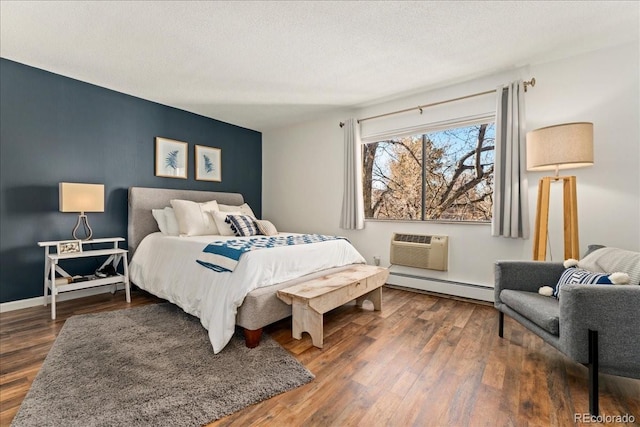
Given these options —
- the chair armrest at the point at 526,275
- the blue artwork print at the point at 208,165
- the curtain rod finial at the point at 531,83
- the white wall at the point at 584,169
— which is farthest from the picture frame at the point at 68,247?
the curtain rod finial at the point at 531,83

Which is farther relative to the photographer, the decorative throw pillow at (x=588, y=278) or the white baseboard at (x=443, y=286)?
the white baseboard at (x=443, y=286)

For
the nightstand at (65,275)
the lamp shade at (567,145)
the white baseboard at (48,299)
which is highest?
the lamp shade at (567,145)

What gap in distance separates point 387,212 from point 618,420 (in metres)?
2.88

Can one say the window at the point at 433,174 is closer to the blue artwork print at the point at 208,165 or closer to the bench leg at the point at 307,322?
the bench leg at the point at 307,322

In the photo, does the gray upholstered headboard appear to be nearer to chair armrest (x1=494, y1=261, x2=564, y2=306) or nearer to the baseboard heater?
the baseboard heater

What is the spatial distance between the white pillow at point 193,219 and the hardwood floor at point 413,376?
1352mm

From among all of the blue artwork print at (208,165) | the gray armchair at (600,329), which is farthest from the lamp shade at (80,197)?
the gray armchair at (600,329)

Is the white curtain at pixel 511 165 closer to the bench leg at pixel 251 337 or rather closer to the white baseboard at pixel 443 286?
the white baseboard at pixel 443 286

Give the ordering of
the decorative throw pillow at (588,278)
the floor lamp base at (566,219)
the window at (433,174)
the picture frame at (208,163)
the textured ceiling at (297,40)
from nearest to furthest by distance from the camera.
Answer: the decorative throw pillow at (588,278), the textured ceiling at (297,40), the floor lamp base at (566,219), the window at (433,174), the picture frame at (208,163)

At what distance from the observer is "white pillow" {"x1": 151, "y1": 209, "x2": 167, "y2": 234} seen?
3.53 metres

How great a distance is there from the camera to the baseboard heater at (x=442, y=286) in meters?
3.13

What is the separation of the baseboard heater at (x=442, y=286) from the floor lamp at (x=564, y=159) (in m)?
0.81

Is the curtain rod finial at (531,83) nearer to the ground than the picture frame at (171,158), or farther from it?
farther from it

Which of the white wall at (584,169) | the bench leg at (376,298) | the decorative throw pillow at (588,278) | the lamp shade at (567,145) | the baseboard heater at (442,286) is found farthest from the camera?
the baseboard heater at (442,286)
